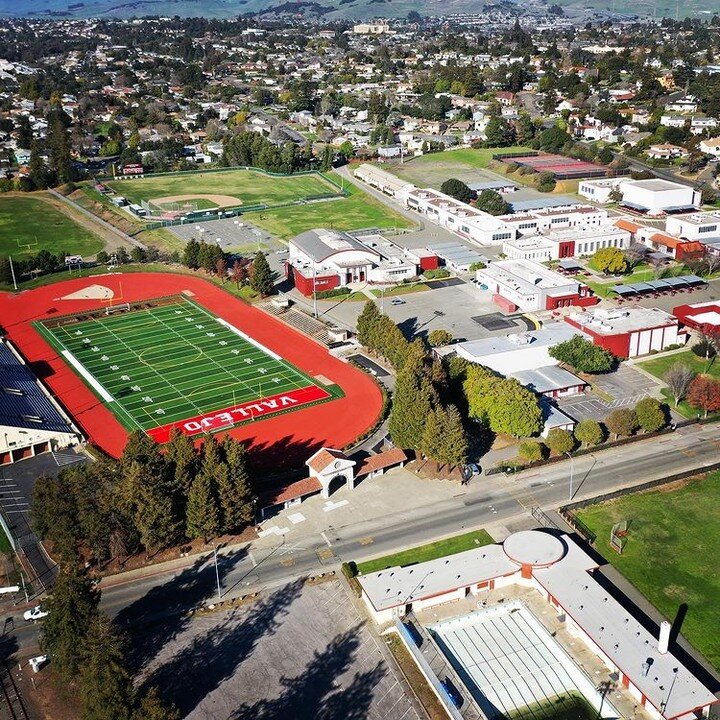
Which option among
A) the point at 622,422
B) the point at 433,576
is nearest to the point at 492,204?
the point at 622,422

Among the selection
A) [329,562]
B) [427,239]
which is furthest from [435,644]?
[427,239]

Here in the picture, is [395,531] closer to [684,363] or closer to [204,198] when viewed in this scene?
[684,363]

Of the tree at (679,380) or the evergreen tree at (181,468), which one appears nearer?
the evergreen tree at (181,468)

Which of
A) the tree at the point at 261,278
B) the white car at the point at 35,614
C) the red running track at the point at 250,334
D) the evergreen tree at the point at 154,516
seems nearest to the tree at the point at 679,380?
the red running track at the point at 250,334

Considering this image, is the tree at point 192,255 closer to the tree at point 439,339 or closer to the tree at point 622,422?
the tree at point 439,339

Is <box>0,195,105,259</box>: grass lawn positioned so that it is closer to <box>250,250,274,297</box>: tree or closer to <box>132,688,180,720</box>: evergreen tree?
<box>250,250,274,297</box>: tree

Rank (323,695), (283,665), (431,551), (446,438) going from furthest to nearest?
(446,438), (431,551), (283,665), (323,695)

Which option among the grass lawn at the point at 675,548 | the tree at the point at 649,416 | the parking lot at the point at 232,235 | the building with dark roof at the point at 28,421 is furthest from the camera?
the parking lot at the point at 232,235

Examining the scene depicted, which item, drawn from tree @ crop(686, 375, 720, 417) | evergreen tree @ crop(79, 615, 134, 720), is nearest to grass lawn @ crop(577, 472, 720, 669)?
tree @ crop(686, 375, 720, 417)
